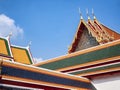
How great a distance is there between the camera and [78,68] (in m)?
13.6

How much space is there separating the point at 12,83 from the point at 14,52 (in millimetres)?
11786

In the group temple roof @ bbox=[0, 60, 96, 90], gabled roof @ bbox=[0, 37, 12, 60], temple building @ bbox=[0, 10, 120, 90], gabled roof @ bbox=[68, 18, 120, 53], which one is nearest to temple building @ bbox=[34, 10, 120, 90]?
temple building @ bbox=[0, 10, 120, 90]

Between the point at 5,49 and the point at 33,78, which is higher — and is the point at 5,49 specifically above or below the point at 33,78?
above

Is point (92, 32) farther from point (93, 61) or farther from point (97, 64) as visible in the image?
point (97, 64)

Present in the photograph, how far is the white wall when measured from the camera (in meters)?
11.7

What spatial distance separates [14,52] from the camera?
20516 millimetres

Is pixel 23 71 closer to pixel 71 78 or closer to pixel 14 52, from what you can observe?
pixel 71 78

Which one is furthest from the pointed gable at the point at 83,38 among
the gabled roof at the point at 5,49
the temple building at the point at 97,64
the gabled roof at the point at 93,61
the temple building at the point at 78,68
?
the gabled roof at the point at 5,49

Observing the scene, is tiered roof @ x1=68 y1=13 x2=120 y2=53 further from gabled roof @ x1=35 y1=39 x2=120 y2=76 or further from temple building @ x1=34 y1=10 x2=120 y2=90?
gabled roof @ x1=35 y1=39 x2=120 y2=76

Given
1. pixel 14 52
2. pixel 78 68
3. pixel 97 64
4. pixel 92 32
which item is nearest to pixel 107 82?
pixel 97 64

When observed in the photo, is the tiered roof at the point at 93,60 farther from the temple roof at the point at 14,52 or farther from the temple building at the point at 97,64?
the temple roof at the point at 14,52

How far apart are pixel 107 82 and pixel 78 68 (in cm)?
207

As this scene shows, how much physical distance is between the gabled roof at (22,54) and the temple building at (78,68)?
1.28 meters

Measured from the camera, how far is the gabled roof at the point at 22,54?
20.3 meters
